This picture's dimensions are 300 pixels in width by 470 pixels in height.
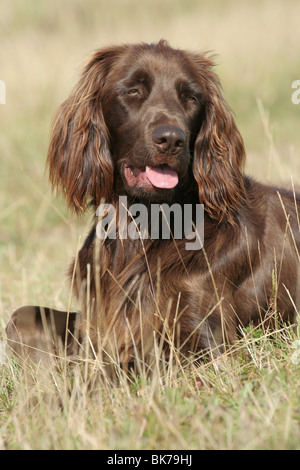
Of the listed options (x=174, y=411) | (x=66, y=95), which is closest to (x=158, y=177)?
(x=174, y=411)

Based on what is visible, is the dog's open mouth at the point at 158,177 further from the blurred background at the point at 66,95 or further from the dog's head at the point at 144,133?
the blurred background at the point at 66,95

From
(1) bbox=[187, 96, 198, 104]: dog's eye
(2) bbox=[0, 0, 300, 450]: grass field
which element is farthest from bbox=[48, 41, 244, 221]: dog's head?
(2) bbox=[0, 0, 300, 450]: grass field

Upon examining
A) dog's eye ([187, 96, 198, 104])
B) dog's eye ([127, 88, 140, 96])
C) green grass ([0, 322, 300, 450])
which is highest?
dog's eye ([127, 88, 140, 96])

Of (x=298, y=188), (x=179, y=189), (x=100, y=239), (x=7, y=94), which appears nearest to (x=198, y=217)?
(x=179, y=189)

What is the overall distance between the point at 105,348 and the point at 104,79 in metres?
1.33

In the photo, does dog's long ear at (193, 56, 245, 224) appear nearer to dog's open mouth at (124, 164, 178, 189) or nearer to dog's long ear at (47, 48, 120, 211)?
dog's open mouth at (124, 164, 178, 189)

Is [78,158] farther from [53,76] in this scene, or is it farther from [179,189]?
[53,76]

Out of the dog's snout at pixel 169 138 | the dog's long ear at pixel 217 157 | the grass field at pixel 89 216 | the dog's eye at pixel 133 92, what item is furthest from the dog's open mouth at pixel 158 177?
the grass field at pixel 89 216

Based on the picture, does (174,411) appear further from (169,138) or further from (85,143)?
(85,143)

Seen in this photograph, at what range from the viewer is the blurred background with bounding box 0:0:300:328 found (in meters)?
5.10

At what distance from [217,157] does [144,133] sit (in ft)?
1.58

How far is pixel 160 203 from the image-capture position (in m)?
3.12

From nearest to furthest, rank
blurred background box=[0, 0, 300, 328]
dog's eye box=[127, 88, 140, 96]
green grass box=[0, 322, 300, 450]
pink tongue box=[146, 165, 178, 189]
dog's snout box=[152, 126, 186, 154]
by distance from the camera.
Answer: green grass box=[0, 322, 300, 450], dog's snout box=[152, 126, 186, 154], pink tongue box=[146, 165, 178, 189], dog's eye box=[127, 88, 140, 96], blurred background box=[0, 0, 300, 328]

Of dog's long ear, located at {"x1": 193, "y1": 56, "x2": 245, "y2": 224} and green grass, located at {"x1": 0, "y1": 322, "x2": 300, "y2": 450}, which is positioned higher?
dog's long ear, located at {"x1": 193, "y1": 56, "x2": 245, "y2": 224}
